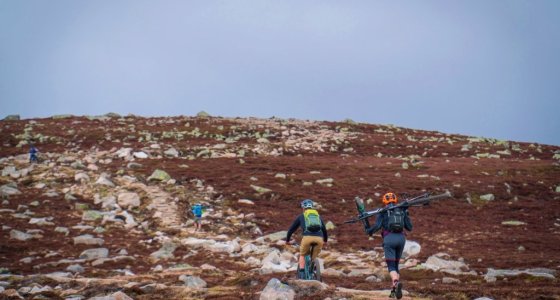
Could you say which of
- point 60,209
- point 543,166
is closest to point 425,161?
point 543,166

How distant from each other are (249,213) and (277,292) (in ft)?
53.8

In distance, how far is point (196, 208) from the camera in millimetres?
23719

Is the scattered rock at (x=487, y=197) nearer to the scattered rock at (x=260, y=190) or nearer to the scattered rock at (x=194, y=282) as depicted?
the scattered rock at (x=260, y=190)

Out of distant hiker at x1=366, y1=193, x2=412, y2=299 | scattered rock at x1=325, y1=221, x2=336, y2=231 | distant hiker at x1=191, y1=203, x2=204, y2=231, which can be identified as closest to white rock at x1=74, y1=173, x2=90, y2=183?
distant hiker at x1=191, y1=203, x2=204, y2=231

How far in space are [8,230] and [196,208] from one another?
27.4 ft

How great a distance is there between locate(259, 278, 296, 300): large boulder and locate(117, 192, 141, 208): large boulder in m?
18.4

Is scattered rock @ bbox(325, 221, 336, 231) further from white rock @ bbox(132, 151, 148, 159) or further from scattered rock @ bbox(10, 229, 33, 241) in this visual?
white rock @ bbox(132, 151, 148, 159)

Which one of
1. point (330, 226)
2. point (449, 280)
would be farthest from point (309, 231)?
point (330, 226)

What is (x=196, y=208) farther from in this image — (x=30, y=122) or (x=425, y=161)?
(x=30, y=122)

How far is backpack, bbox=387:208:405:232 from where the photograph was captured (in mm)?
10695

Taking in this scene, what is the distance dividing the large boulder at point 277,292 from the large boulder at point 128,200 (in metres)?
18.4

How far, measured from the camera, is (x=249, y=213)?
2616 centimetres

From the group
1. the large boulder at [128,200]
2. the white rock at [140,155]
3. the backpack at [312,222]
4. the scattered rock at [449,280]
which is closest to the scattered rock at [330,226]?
the scattered rock at [449,280]

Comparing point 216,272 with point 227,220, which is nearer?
point 216,272
